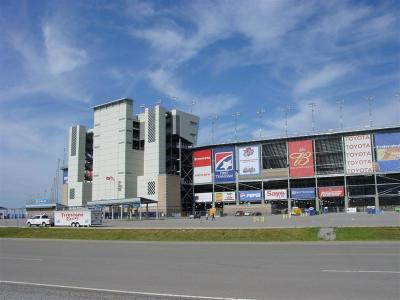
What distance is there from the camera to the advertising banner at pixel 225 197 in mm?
115188

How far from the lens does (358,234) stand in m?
30.0

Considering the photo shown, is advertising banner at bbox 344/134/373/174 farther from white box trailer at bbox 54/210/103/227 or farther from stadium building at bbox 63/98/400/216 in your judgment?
white box trailer at bbox 54/210/103/227

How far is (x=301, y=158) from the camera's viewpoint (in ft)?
354

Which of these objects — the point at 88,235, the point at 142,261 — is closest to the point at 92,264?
the point at 142,261

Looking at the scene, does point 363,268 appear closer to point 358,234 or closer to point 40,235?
point 358,234

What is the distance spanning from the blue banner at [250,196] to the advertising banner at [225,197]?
226 cm

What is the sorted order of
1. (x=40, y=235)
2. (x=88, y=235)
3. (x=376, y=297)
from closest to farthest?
(x=376, y=297)
(x=88, y=235)
(x=40, y=235)

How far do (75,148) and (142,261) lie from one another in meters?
120

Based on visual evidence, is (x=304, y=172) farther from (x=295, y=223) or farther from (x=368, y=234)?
(x=368, y=234)

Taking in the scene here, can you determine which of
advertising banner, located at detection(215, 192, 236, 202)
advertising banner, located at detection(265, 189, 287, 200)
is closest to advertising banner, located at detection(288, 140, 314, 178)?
advertising banner, located at detection(265, 189, 287, 200)

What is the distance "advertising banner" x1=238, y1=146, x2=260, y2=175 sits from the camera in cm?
11300

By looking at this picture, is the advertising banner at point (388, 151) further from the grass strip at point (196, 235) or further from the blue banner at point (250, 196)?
the grass strip at point (196, 235)

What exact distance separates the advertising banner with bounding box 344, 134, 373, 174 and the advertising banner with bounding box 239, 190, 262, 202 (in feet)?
73.5

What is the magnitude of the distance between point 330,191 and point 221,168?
28846 mm
